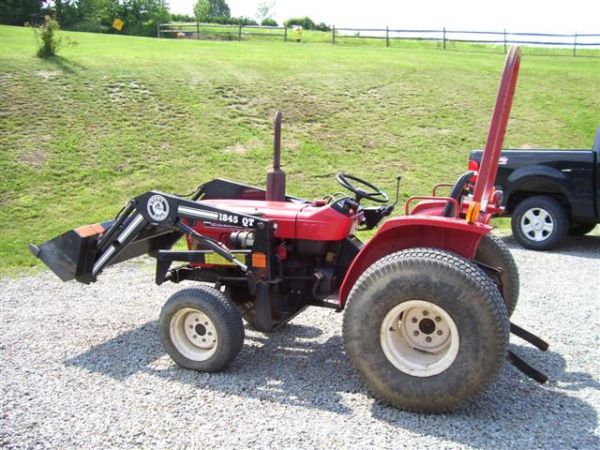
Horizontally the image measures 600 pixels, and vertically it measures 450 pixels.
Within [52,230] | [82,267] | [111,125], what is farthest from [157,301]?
[111,125]

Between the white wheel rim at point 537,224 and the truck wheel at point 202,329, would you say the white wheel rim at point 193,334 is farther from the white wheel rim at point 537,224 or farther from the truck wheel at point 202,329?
the white wheel rim at point 537,224

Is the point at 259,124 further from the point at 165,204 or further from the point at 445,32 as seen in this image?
the point at 445,32

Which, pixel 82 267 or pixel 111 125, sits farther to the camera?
pixel 111 125

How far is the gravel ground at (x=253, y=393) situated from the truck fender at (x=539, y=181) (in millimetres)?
3005

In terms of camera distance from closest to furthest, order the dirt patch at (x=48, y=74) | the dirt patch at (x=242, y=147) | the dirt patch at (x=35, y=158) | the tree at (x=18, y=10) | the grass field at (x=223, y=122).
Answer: the grass field at (x=223, y=122), the dirt patch at (x=35, y=158), the dirt patch at (x=242, y=147), the dirt patch at (x=48, y=74), the tree at (x=18, y=10)

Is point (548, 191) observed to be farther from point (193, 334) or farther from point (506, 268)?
point (193, 334)

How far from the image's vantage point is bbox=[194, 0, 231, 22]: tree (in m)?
97.4

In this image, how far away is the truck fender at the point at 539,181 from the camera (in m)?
8.70

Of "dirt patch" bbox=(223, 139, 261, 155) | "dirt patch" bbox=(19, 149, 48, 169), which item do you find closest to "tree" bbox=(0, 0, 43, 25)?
"dirt patch" bbox=(19, 149, 48, 169)

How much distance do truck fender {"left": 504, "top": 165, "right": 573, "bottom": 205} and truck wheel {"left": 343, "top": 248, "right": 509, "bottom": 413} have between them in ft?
18.9

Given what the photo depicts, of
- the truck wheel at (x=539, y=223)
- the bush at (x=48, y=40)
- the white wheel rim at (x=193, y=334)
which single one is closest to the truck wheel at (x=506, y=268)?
the white wheel rim at (x=193, y=334)

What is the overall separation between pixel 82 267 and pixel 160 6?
246 ft

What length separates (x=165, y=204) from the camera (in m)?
4.48

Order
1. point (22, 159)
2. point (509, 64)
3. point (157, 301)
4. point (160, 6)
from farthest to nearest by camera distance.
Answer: point (160, 6), point (22, 159), point (157, 301), point (509, 64)
